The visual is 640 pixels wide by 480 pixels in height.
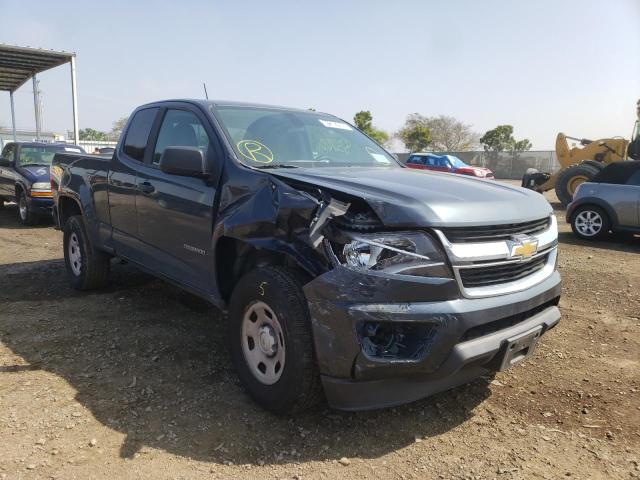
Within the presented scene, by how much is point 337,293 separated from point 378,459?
36.0 inches

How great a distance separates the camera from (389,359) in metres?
2.40

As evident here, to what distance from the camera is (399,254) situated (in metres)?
2.41

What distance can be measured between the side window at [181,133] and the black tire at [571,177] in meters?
12.7

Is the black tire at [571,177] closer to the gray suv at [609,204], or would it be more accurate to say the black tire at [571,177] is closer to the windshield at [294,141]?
the gray suv at [609,204]

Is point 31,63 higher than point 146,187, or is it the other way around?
point 31,63

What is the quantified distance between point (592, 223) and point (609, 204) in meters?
0.44

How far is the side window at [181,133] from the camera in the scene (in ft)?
12.2

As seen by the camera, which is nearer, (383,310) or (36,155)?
(383,310)

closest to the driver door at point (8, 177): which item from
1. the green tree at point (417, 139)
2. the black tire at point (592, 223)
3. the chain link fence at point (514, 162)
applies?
the black tire at point (592, 223)

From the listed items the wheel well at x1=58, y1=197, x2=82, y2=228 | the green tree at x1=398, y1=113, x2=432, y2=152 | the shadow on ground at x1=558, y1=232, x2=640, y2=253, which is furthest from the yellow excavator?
the green tree at x1=398, y1=113, x2=432, y2=152

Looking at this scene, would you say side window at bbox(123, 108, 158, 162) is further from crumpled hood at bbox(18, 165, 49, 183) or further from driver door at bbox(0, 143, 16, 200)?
driver door at bbox(0, 143, 16, 200)

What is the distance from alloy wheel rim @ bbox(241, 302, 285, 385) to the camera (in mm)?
2818

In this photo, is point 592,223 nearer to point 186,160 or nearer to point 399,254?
point 399,254

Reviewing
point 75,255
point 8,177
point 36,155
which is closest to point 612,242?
point 75,255
